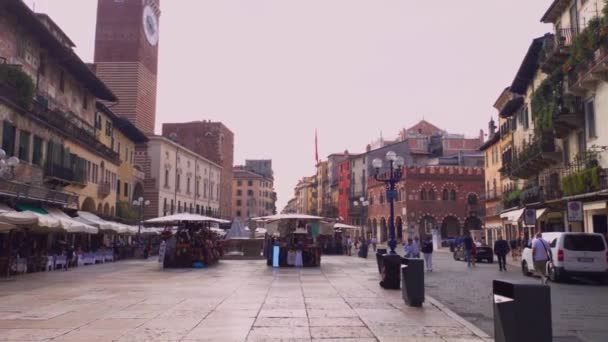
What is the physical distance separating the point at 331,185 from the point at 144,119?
53133mm

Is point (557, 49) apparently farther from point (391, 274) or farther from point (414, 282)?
point (414, 282)

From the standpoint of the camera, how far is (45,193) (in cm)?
2542

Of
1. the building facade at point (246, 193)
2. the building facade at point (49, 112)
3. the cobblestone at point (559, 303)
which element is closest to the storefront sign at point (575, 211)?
the cobblestone at point (559, 303)

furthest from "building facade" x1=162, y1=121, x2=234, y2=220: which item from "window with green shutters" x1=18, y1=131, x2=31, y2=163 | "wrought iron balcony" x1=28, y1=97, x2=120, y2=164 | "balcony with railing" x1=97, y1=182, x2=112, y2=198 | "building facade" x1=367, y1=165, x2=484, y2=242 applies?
"window with green shutters" x1=18, y1=131, x2=31, y2=163

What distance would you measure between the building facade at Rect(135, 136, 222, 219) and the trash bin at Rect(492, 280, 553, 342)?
183 ft

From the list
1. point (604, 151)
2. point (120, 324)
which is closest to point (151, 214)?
point (604, 151)

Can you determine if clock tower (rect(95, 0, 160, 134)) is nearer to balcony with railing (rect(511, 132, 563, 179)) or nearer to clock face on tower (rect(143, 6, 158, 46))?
clock face on tower (rect(143, 6, 158, 46))

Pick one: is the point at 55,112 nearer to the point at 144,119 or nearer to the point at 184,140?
the point at 144,119

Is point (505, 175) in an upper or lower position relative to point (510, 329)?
upper

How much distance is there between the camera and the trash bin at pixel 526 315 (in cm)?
597

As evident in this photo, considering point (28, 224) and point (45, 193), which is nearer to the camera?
point (28, 224)

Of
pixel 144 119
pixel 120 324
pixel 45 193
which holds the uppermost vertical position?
pixel 144 119

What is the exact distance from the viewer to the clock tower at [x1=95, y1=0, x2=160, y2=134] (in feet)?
201

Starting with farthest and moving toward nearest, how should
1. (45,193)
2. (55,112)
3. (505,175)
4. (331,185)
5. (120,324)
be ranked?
(331,185), (505,175), (55,112), (45,193), (120,324)
